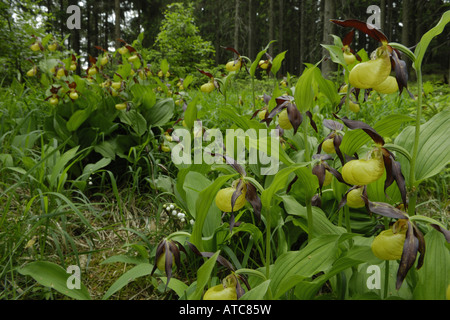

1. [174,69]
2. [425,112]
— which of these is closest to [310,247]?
[425,112]

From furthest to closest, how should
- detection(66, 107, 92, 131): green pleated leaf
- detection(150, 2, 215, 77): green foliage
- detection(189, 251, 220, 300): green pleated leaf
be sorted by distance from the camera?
detection(150, 2, 215, 77): green foliage < detection(66, 107, 92, 131): green pleated leaf < detection(189, 251, 220, 300): green pleated leaf

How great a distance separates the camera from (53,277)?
104 centimetres

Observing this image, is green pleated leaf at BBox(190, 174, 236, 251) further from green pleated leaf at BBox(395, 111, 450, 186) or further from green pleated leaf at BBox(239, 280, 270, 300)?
green pleated leaf at BBox(395, 111, 450, 186)

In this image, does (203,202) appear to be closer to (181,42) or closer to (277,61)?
(277,61)

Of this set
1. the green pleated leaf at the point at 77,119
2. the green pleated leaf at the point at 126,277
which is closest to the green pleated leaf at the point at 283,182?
the green pleated leaf at the point at 126,277

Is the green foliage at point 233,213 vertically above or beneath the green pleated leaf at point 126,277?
above

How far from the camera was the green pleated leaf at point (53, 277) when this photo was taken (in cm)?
101

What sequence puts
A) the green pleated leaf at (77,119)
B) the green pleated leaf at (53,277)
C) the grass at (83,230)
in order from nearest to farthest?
the green pleated leaf at (53,277)
the grass at (83,230)
the green pleated leaf at (77,119)

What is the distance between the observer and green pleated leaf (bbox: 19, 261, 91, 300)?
1013mm

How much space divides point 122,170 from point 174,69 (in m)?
6.14

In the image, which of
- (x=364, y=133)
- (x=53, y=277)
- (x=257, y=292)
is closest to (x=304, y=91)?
(x=364, y=133)

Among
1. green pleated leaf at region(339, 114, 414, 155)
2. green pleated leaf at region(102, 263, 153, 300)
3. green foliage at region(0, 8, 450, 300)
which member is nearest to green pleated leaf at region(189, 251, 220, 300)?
green foliage at region(0, 8, 450, 300)

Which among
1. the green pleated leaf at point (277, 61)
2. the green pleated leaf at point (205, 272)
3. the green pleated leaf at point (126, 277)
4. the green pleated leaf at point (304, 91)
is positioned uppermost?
the green pleated leaf at point (277, 61)

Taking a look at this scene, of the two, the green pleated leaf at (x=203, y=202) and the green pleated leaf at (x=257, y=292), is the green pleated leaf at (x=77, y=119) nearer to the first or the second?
the green pleated leaf at (x=203, y=202)
